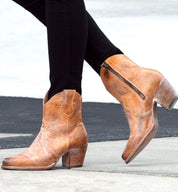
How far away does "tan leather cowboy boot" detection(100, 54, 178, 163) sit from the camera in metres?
1.76

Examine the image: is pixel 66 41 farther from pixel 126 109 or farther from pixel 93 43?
pixel 126 109

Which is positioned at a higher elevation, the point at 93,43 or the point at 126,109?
the point at 93,43

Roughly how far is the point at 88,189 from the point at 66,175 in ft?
0.78

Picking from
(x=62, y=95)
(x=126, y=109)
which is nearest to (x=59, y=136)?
(x=62, y=95)

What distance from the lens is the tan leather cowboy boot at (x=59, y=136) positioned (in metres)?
1.70

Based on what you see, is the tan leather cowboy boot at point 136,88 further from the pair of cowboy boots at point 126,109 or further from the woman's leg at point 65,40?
the woman's leg at point 65,40

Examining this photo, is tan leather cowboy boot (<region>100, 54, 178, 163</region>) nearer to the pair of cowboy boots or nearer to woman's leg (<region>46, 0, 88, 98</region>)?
the pair of cowboy boots

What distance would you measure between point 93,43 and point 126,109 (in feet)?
0.73

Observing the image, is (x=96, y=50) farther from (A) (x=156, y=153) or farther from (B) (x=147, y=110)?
(A) (x=156, y=153)

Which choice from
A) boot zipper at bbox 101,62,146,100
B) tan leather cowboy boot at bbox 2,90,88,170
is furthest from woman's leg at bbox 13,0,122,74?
tan leather cowboy boot at bbox 2,90,88,170

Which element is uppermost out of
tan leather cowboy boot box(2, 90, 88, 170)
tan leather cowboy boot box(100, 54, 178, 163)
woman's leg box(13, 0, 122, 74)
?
woman's leg box(13, 0, 122, 74)

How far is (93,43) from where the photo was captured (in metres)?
1.79

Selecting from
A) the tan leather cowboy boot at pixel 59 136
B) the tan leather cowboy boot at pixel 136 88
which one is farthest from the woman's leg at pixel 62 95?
the tan leather cowboy boot at pixel 136 88

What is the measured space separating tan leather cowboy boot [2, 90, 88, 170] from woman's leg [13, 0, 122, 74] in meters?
0.14
